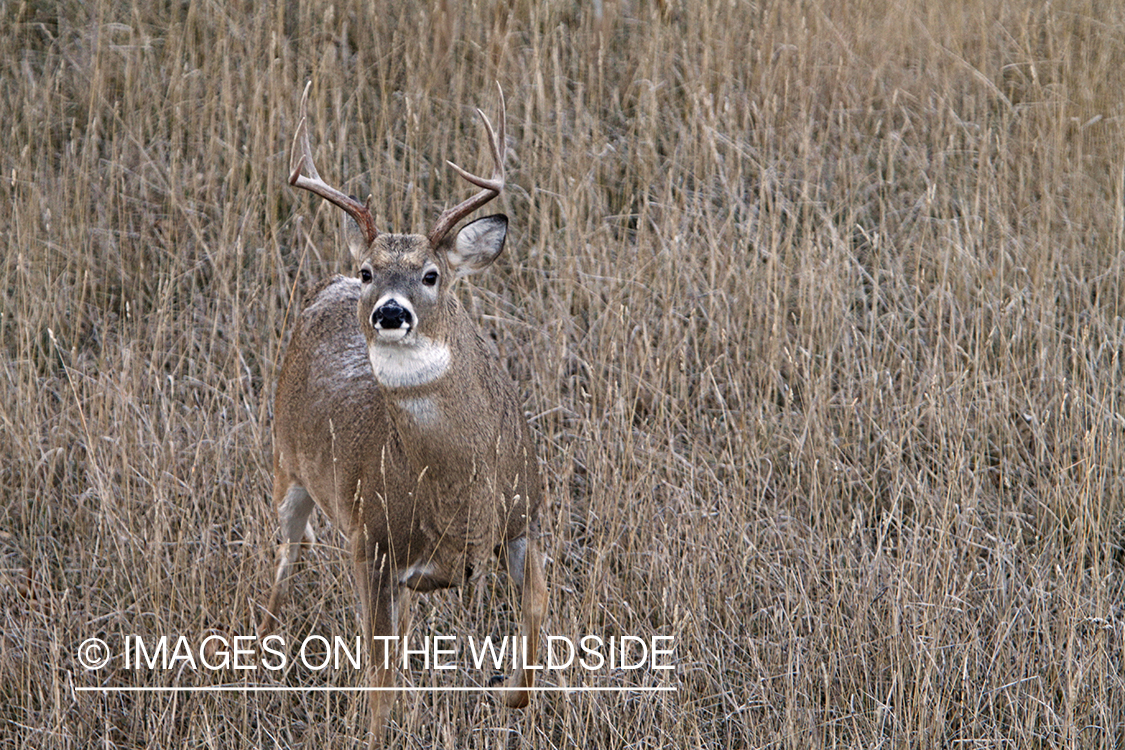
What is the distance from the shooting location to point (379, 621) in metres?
3.83

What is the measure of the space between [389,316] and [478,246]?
61 centimetres

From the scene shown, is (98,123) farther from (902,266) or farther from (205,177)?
(902,266)

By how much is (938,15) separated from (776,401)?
8.43 ft

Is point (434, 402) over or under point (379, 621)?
over

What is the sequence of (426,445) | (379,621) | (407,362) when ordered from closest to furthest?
(407,362) < (426,445) < (379,621)

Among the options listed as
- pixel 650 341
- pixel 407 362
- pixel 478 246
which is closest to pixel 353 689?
pixel 407 362

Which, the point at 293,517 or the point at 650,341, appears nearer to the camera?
the point at 293,517

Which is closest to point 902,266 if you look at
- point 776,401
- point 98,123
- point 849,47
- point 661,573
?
point 776,401

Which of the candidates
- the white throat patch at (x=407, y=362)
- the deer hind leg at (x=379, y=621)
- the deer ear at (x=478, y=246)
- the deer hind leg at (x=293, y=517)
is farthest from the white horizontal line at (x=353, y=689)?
the deer ear at (x=478, y=246)

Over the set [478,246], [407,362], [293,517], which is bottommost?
[293,517]

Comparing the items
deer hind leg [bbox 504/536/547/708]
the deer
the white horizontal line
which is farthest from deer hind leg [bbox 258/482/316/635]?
deer hind leg [bbox 504/536/547/708]

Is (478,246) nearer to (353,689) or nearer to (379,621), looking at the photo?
(379,621)

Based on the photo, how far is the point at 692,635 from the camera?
405 centimetres

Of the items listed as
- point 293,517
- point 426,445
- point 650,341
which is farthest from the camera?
point 650,341
